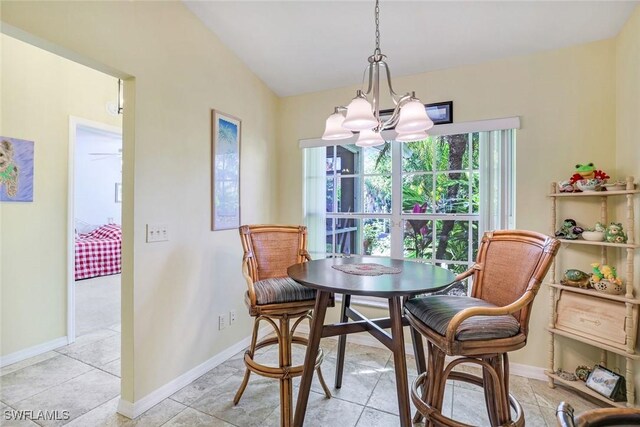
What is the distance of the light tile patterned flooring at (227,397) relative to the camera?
71.0 inches

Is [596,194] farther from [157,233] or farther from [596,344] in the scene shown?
[157,233]

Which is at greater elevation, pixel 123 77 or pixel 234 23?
pixel 234 23

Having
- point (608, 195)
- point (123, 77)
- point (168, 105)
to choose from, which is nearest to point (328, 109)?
point (168, 105)

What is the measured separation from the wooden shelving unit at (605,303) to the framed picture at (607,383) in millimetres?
31

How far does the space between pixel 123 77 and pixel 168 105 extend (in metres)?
0.29

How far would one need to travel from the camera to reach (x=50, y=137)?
2.65m

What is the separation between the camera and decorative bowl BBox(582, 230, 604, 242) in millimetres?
1943

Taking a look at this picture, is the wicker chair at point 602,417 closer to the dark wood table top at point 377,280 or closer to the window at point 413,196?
the dark wood table top at point 377,280

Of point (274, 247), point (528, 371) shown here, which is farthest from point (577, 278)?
point (274, 247)

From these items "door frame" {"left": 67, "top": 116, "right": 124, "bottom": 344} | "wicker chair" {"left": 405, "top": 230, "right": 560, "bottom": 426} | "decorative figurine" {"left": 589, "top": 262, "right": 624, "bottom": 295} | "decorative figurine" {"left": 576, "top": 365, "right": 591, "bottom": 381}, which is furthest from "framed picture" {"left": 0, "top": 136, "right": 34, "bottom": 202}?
"decorative figurine" {"left": 576, "top": 365, "right": 591, "bottom": 381}

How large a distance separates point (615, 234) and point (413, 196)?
1.33 metres

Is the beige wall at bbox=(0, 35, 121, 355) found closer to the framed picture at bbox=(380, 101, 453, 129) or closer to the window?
the window

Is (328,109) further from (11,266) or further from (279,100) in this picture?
(11,266)

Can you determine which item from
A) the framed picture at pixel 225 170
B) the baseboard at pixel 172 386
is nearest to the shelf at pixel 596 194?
the framed picture at pixel 225 170
